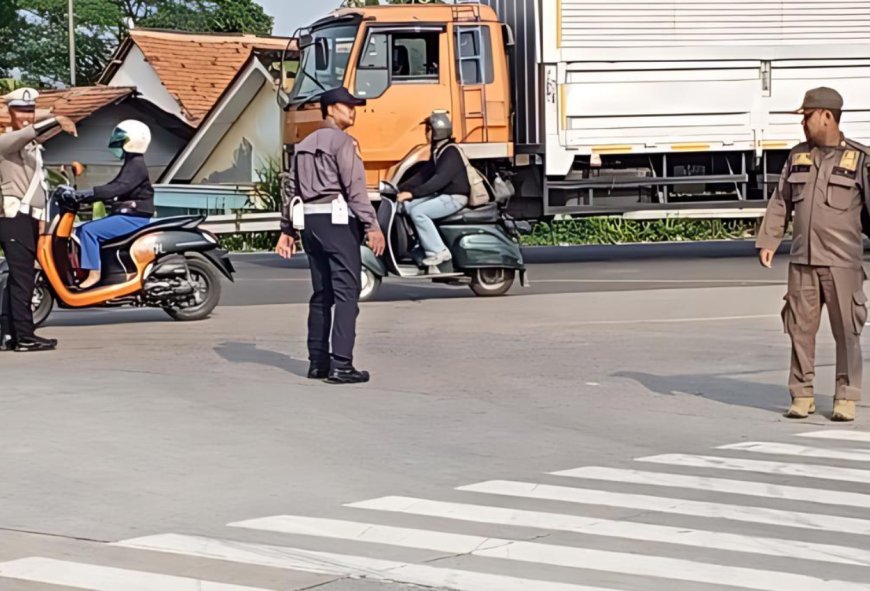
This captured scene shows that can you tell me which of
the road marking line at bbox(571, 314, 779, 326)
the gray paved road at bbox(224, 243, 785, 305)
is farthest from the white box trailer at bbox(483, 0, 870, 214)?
the road marking line at bbox(571, 314, 779, 326)

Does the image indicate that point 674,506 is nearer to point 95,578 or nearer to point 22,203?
point 95,578

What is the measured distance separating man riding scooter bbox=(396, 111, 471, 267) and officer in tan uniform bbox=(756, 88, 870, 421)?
7276mm

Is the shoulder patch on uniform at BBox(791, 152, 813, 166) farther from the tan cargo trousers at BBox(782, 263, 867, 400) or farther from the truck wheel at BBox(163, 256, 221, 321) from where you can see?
the truck wheel at BBox(163, 256, 221, 321)

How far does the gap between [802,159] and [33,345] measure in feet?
20.8

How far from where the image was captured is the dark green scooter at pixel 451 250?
640 inches

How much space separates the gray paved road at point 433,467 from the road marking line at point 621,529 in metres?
0.02

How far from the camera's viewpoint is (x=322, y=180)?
1056 cm

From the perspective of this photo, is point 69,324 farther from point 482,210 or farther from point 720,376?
point 720,376

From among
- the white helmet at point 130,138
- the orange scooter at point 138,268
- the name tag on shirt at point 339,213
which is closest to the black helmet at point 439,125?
the orange scooter at point 138,268

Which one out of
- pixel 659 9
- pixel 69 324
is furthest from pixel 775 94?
pixel 69 324

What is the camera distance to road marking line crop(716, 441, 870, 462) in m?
7.88

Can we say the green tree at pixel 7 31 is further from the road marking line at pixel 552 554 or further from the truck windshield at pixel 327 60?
the road marking line at pixel 552 554

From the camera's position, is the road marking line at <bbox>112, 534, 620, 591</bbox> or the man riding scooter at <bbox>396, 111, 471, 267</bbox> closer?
the road marking line at <bbox>112, 534, 620, 591</bbox>

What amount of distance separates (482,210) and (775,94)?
6.31 meters
